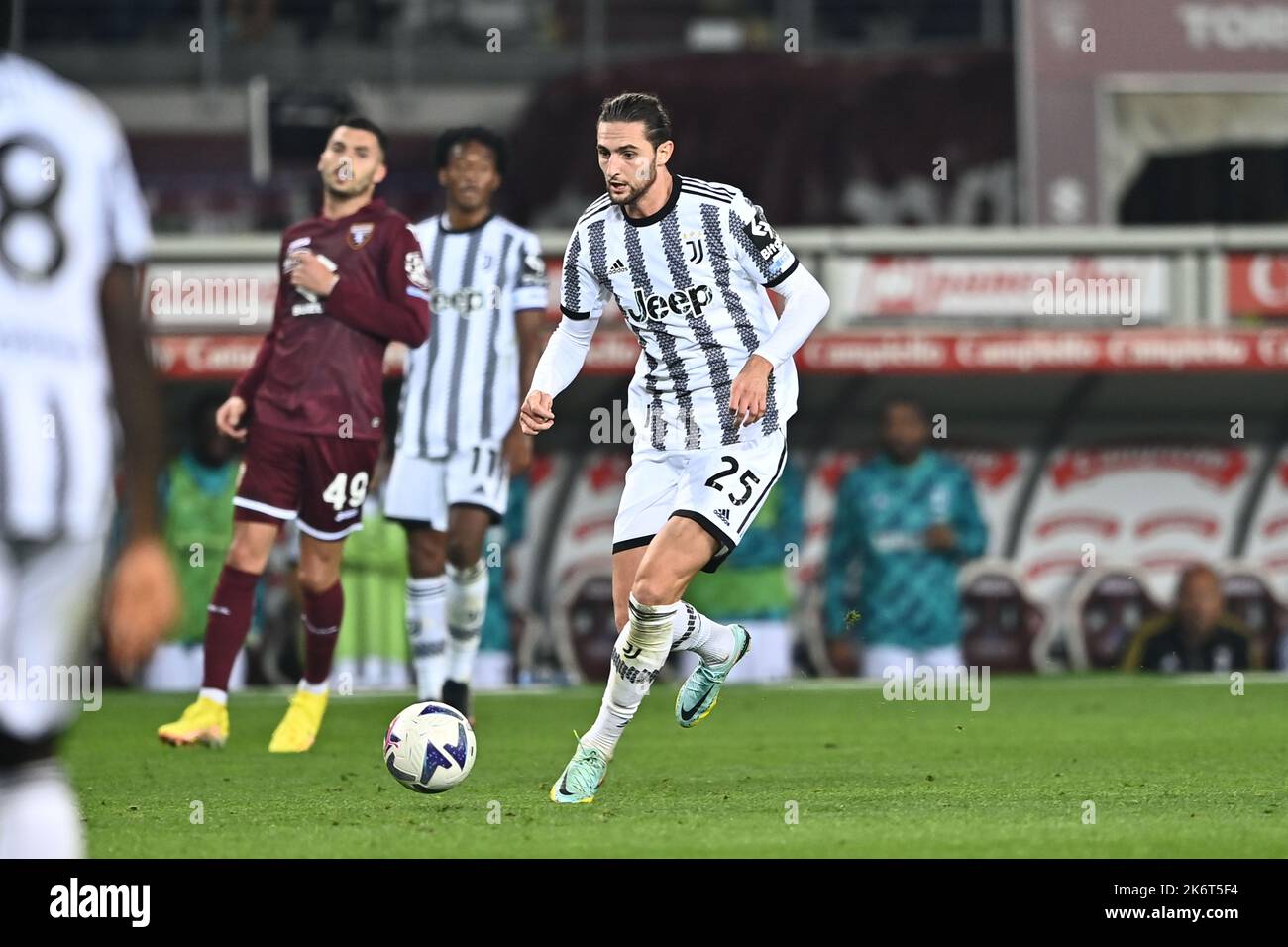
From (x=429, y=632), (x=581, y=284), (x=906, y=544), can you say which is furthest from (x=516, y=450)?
(x=906, y=544)

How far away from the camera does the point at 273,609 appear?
14.6 meters

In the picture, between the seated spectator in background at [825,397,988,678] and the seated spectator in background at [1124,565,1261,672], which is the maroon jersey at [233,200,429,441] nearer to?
the seated spectator in background at [825,397,988,678]

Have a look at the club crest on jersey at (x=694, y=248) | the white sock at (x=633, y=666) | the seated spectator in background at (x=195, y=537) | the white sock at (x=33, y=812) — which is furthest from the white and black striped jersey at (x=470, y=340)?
the white sock at (x=33, y=812)

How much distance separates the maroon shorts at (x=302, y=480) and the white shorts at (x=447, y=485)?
0.64m

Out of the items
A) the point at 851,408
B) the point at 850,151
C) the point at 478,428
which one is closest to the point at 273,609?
the point at 851,408

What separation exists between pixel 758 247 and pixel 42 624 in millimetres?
3576

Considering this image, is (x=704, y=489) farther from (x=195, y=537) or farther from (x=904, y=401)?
→ (x=904, y=401)

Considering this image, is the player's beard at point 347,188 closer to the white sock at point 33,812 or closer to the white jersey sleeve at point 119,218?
the white jersey sleeve at point 119,218

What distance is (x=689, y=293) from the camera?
687 cm

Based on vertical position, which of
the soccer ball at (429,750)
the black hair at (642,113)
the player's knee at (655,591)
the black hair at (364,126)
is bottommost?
the soccer ball at (429,750)

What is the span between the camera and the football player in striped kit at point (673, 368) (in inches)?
260

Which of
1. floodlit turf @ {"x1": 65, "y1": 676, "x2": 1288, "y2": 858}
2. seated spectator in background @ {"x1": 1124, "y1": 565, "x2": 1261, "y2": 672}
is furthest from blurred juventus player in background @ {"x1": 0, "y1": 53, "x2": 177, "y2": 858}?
seated spectator in background @ {"x1": 1124, "y1": 565, "x2": 1261, "y2": 672}

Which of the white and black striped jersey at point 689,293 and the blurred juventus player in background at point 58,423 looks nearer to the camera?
the blurred juventus player in background at point 58,423
